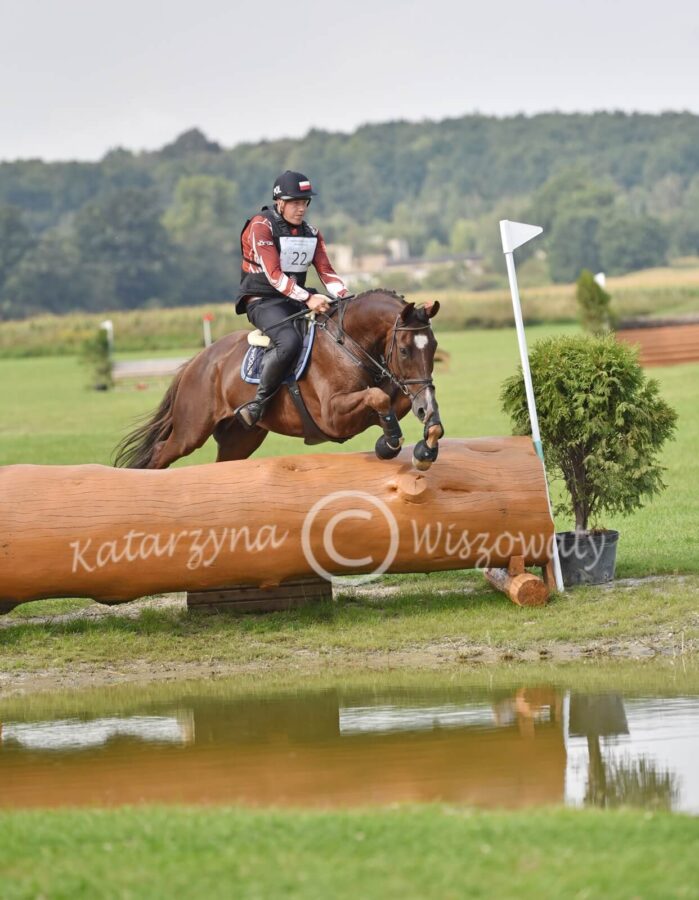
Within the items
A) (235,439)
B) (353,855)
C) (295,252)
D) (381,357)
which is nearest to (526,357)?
(381,357)

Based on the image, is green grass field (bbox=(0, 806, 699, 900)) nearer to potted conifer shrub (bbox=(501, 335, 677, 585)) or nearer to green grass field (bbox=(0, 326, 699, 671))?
green grass field (bbox=(0, 326, 699, 671))

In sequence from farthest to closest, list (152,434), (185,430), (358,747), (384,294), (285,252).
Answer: (152,434) < (185,430) < (285,252) < (384,294) < (358,747)

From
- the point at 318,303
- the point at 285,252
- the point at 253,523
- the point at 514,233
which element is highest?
the point at 514,233

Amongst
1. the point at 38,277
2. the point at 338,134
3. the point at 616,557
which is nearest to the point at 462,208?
the point at 338,134

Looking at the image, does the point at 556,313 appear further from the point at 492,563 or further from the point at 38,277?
the point at 38,277

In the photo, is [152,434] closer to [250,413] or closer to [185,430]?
[185,430]

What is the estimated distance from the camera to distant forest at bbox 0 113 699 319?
106 meters

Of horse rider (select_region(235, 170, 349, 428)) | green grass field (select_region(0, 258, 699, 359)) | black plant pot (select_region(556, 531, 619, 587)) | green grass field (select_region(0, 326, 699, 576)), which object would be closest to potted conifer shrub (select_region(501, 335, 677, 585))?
black plant pot (select_region(556, 531, 619, 587))

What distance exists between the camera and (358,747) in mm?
5938

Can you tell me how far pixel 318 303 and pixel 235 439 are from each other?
1642 millimetres

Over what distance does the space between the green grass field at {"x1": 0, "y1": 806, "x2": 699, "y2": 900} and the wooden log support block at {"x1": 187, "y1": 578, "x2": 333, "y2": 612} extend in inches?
164

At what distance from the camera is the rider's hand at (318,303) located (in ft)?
28.2

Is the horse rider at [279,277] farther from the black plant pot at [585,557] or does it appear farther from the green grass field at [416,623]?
the black plant pot at [585,557]

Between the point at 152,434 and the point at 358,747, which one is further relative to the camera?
the point at 152,434
